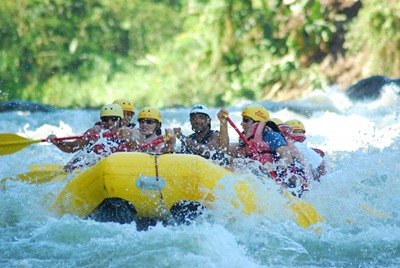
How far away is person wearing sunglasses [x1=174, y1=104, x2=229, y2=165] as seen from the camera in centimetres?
740

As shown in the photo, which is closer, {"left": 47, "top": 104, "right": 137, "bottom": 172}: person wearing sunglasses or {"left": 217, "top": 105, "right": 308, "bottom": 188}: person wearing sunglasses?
{"left": 217, "top": 105, "right": 308, "bottom": 188}: person wearing sunglasses

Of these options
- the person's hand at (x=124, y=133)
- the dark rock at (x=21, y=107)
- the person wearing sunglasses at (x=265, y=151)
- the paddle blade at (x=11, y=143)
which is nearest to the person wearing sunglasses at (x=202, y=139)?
the person wearing sunglasses at (x=265, y=151)

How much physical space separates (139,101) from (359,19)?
652 cm

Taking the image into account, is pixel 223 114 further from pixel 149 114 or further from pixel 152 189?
pixel 149 114

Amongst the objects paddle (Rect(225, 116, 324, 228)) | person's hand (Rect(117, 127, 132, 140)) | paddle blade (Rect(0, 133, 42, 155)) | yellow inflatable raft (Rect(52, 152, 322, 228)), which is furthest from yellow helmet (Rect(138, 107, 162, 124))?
paddle (Rect(225, 116, 324, 228))

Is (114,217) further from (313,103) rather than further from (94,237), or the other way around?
(313,103)

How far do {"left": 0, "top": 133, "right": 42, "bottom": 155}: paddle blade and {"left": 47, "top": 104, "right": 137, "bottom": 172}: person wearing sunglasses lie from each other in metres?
0.32

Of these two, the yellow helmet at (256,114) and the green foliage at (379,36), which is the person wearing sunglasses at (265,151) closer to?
the yellow helmet at (256,114)

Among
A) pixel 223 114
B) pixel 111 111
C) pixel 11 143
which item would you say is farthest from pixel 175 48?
pixel 223 114

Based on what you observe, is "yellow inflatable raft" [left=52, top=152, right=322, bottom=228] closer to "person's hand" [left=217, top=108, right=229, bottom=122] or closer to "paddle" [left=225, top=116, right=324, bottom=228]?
"paddle" [left=225, top=116, right=324, bottom=228]

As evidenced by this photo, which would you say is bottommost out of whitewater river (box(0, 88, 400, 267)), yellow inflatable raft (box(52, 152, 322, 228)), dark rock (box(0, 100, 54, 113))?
whitewater river (box(0, 88, 400, 267))

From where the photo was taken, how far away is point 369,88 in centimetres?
1428

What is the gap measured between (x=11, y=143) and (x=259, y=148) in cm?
261

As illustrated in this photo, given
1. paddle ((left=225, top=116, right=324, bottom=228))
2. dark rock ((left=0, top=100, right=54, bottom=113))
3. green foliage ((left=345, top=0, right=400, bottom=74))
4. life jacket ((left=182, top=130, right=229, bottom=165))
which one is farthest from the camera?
green foliage ((left=345, top=0, right=400, bottom=74))
